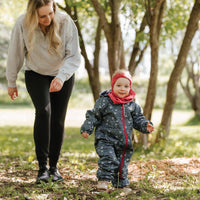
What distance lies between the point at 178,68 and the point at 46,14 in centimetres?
311

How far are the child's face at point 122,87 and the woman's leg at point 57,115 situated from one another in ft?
1.47

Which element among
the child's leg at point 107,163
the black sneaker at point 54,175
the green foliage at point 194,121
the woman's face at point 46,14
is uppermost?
the woman's face at point 46,14

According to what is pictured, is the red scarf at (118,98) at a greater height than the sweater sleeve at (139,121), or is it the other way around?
the red scarf at (118,98)

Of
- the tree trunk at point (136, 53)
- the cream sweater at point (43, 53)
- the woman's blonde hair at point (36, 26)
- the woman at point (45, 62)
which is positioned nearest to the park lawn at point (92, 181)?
the woman at point (45, 62)

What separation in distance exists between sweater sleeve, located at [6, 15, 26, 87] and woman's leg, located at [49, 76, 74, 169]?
1.41 ft

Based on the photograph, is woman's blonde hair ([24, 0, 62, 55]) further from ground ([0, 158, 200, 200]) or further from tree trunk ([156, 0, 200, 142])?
tree trunk ([156, 0, 200, 142])

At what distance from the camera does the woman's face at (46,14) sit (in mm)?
2855

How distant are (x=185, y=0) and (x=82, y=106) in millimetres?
14485

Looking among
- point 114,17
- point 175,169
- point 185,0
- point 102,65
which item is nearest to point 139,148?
point 175,169

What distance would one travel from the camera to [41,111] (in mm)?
2977

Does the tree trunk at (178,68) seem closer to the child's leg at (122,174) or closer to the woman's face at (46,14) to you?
the child's leg at (122,174)

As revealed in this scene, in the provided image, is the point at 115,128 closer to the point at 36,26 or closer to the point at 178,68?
the point at 36,26

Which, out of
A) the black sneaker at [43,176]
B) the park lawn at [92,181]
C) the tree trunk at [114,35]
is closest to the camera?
the park lawn at [92,181]

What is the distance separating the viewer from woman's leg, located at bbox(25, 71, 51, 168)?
2.99m
